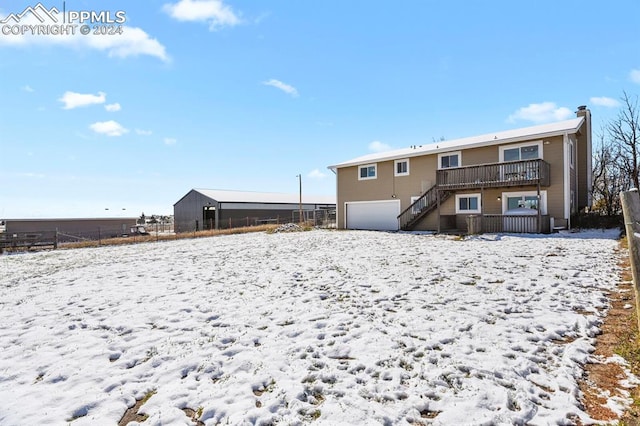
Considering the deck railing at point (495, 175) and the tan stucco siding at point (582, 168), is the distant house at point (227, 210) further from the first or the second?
the tan stucco siding at point (582, 168)

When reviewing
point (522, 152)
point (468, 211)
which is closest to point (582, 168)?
point (522, 152)

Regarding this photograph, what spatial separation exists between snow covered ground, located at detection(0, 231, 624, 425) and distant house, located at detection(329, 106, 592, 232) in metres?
8.97

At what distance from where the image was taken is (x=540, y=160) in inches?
610

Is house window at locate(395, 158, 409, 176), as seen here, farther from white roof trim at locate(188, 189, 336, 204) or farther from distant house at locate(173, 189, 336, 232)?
white roof trim at locate(188, 189, 336, 204)

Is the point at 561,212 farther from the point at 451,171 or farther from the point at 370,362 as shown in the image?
the point at 370,362

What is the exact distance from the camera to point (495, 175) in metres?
16.9

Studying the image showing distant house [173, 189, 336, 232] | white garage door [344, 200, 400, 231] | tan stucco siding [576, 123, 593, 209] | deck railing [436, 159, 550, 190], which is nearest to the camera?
deck railing [436, 159, 550, 190]

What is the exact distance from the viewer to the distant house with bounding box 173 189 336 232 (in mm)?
34875

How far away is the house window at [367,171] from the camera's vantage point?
23.2 metres

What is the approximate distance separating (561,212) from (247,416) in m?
18.0

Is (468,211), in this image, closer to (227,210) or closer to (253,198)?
(227,210)

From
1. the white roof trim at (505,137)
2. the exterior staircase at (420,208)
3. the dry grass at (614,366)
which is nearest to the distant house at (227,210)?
the white roof trim at (505,137)

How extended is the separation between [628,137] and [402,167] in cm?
1605

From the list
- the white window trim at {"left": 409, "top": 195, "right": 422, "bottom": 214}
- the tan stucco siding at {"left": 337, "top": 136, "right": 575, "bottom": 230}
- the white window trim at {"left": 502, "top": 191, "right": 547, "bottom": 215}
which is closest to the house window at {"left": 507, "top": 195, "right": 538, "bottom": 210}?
the white window trim at {"left": 502, "top": 191, "right": 547, "bottom": 215}
